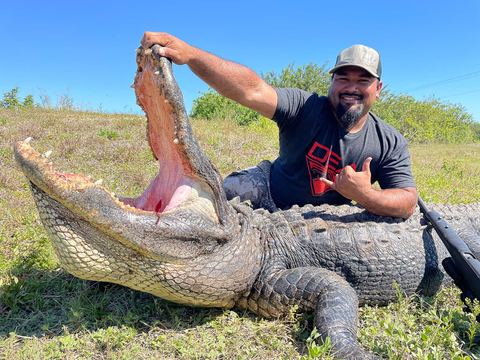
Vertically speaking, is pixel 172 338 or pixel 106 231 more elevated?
pixel 106 231

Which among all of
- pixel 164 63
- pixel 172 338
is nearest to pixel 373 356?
pixel 172 338

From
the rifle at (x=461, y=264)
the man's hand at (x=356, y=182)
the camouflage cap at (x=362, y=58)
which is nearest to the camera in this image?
the rifle at (x=461, y=264)

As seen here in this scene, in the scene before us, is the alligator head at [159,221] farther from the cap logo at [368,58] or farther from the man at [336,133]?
the cap logo at [368,58]

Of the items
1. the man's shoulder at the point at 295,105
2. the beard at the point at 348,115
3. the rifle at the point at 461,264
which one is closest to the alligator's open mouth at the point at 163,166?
the man's shoulder at the point at 295,105

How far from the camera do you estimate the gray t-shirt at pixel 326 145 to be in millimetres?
3043

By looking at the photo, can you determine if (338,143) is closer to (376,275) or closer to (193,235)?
(376,275)

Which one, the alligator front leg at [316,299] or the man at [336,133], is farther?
the man at [336,133]

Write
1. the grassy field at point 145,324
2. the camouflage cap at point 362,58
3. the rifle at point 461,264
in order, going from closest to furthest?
the grassy field at point 145,324
the rifle at point 461,264
the camouflage cap at point 362,58

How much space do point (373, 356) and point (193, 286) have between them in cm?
116

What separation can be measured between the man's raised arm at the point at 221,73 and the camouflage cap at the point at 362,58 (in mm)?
813

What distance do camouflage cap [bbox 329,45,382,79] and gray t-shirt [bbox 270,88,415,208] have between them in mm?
447

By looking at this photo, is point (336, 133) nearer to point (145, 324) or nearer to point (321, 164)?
point (321, 164)

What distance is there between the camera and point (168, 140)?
2.02 meters

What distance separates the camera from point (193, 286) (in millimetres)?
1938
